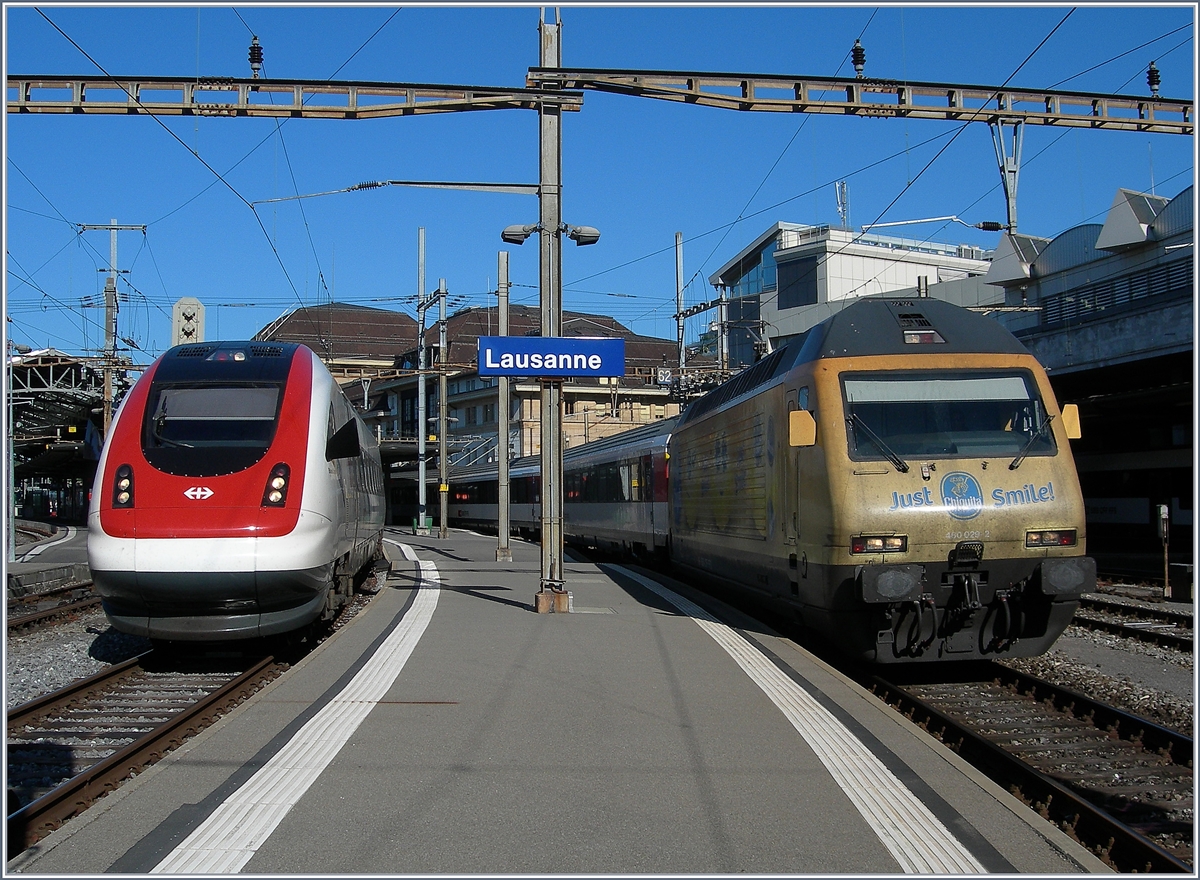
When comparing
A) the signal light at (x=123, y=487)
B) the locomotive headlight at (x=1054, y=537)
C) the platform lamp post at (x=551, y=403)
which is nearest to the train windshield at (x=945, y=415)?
the locomotive headlight at (x=1054, y=537)

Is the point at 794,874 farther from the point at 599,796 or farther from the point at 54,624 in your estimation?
the point at 54,624

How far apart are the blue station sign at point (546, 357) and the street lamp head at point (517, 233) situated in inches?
62.0

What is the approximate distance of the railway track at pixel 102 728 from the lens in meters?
5.36

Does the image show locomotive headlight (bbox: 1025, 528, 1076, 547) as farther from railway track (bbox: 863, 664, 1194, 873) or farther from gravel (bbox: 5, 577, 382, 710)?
gravel (bbox: 5, 577, 382, 710)

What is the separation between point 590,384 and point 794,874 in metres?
42.4

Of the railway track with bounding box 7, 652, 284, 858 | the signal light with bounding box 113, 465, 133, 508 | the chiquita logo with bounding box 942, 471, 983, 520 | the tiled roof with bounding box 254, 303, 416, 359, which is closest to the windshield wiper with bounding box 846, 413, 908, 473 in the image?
the chiquita logo with bounding box 942, 471, 983, 520

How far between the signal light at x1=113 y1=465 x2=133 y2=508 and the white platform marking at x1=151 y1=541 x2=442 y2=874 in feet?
8.00

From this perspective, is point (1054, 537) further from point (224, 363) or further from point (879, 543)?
point (224, 363)

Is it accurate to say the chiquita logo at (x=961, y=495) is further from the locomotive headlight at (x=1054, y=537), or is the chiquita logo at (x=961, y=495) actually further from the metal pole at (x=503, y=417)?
the metal pole at (x=503, y=417)

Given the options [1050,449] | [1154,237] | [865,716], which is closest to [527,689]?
[865,716]

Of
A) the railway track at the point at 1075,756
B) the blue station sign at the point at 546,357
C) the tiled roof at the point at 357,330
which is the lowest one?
the railway track at the point at 1075,756

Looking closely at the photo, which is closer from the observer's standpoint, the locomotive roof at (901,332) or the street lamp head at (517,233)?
the locomotive roof at (901,332)

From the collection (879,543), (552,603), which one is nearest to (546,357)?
(552,603)

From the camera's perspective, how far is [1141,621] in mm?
13516
